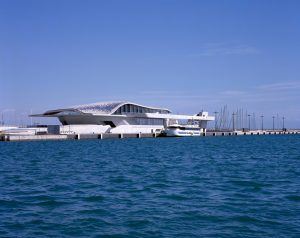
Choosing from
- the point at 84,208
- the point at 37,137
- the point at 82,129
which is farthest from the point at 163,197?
the point at 82,129

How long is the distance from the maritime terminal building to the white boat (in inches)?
261

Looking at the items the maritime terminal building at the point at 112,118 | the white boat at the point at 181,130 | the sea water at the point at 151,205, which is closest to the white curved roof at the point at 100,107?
the maritime terminal building at the point at 112,118

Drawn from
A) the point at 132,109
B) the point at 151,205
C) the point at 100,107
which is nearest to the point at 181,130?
the point at 132,109

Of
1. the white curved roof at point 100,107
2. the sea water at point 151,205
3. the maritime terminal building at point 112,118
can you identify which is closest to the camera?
the sea water at point 151,205

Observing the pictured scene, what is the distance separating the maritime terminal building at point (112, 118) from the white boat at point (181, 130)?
261 inches

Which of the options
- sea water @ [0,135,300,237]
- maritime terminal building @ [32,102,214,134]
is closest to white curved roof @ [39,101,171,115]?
maritime terminal building @ [32,102,214,134]

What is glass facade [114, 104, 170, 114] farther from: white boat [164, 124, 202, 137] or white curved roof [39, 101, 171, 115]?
white boat [164, 124, 202, 137]

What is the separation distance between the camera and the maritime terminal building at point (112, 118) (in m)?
103

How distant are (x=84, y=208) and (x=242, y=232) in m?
5.26

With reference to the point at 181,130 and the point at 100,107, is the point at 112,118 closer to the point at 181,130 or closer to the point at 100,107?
the point at 100,107

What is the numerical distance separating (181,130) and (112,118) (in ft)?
58.3

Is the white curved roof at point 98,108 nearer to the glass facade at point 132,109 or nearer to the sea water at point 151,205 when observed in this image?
the glass facade at point 132,109

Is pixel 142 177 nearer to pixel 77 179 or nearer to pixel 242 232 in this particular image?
pixel 77 179

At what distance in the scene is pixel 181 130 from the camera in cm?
11094
